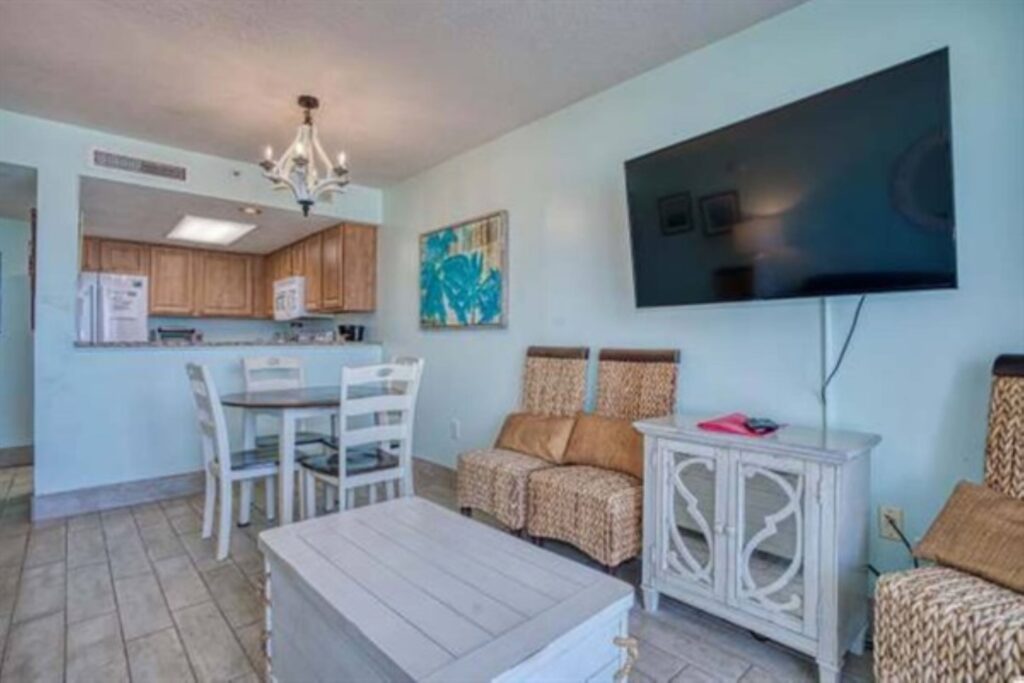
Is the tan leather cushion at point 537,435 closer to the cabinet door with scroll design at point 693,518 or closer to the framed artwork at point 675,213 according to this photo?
the cabinet door with scroll design at point 693,518

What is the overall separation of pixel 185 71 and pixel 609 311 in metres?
2.46

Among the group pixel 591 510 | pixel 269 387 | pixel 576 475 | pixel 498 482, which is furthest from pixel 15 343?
pixel 591 510

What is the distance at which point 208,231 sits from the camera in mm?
5234

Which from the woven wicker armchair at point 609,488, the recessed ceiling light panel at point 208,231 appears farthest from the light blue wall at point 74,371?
the woven wicker armchair at point 609,488

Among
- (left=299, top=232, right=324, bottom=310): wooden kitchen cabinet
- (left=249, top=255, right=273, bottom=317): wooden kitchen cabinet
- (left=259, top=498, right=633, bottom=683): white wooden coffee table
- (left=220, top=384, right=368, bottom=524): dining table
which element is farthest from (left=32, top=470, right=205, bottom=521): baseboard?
(left=249, top=255, right=273, bottom=317): wooden kitchen cabinet

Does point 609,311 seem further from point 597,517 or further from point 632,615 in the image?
point 632,615

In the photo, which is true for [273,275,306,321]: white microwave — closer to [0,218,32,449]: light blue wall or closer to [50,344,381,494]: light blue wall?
[50,344,381,494]: light blue wall

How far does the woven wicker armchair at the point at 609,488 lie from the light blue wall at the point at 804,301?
0.12 meters

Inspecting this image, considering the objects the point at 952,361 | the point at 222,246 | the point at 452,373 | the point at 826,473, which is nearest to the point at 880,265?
the point at 952,361

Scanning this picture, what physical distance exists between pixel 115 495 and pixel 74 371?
0.84 m

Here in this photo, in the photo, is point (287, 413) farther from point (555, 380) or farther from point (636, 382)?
point (636, 382)

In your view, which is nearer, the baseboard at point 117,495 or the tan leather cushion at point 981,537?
the tan leather cushion at point 981,537

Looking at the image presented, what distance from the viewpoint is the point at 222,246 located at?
6.02 m

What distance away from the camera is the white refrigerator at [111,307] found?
4.15 meters
